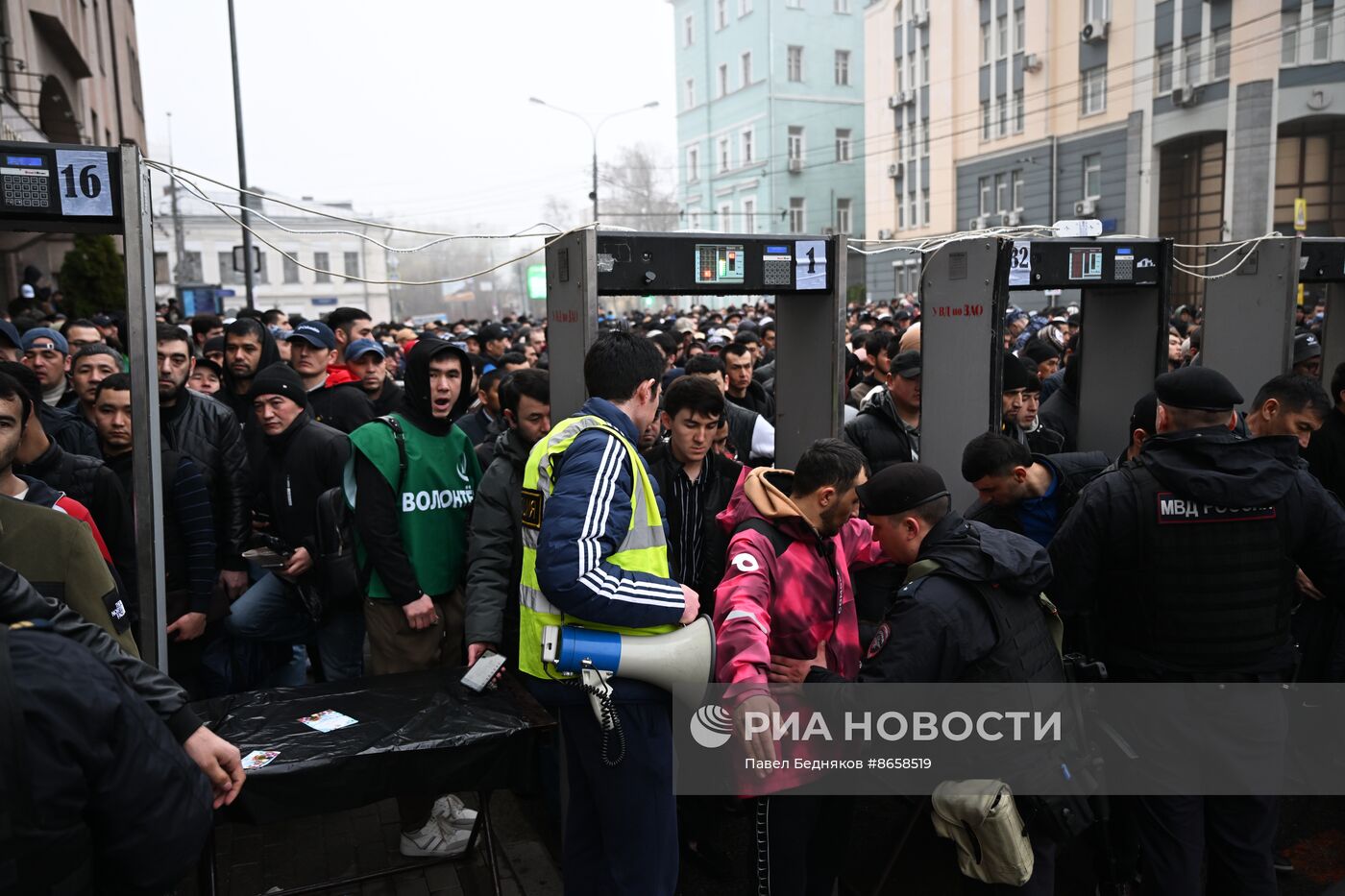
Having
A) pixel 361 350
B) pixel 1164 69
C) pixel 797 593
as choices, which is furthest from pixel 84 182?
pixel 1164 69

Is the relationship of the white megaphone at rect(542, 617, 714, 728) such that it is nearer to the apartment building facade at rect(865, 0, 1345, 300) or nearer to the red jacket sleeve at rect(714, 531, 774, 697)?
the red jacket sleeve at rect(714, 531, 774, 697)

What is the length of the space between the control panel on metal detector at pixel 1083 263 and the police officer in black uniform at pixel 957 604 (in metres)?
2.22

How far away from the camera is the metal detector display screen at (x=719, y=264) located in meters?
4.31

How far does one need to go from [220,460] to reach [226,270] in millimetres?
70290

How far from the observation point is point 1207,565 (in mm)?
3203

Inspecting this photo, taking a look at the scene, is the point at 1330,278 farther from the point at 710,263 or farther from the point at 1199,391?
the point at 710,263

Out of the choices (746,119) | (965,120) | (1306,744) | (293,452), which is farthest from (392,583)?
(746,119)

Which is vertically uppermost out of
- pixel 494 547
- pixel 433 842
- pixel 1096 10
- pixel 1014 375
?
pixel 1096 10

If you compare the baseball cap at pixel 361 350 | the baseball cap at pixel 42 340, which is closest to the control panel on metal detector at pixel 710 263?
the baseball cap at pixel 361 350

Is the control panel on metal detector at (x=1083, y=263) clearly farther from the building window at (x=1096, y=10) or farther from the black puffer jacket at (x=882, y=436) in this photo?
the building window at (x=1096, y=10)

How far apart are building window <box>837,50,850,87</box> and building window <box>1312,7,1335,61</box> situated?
29751 mm

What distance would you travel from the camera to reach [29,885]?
178 centimetres

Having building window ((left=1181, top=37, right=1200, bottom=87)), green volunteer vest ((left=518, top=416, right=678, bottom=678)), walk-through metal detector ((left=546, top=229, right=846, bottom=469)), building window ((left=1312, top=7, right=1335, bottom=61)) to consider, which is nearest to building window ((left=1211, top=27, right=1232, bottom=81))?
building window ((left=1181, top=37, right=1200, bottom=87))

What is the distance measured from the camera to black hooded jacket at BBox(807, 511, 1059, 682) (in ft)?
9.17
